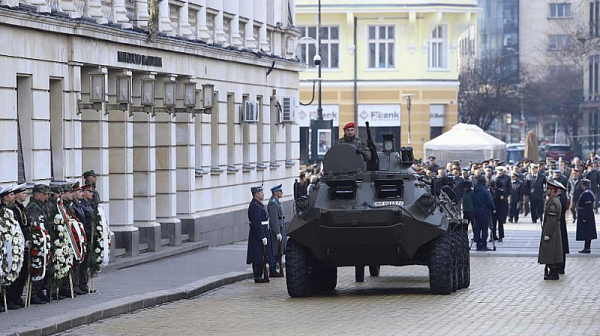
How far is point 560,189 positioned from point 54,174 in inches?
328

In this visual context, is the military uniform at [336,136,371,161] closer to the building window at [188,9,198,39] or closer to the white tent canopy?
the building window at [188,9,198,39]

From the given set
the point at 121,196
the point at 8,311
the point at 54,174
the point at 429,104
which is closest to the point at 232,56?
the point at 121,196

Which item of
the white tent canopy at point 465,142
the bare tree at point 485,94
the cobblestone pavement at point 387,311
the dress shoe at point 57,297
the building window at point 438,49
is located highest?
the building window at point 438,49

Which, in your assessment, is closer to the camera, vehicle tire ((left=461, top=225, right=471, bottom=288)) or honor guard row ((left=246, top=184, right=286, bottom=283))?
vehicle tire ((left=461, top=225, right=471, bottom=288))

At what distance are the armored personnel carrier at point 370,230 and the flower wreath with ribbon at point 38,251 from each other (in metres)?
4.05

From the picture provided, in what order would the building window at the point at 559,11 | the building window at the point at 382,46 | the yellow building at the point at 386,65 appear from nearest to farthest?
the yellow building at the point at 386,65 < the building window at the point at 382,46 < the building window at the point at 559,11

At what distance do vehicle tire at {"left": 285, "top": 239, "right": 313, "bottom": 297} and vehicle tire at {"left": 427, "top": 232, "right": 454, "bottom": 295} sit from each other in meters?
1.77

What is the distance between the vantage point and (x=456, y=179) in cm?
4266

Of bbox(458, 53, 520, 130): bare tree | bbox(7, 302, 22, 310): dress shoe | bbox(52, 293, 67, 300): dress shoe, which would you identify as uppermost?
bbox(458, 53, 520, 130): bare tree

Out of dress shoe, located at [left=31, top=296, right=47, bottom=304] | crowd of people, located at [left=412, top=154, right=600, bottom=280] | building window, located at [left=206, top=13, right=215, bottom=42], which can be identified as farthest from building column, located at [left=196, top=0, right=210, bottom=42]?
dress shoe, located at [left=31, top=296, right=47, bottom=304]

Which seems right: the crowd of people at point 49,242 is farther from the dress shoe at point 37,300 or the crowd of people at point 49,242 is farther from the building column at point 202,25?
the building column at point 202,25

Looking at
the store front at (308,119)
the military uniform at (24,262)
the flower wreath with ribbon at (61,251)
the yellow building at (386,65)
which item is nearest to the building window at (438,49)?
the yellow building at (386,65)

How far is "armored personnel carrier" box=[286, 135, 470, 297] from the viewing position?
73.9ft

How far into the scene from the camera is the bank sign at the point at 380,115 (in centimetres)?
6825
